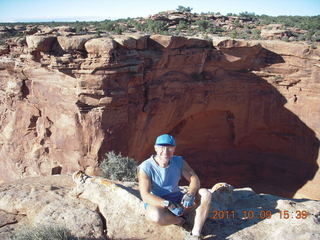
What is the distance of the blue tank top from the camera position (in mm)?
3307

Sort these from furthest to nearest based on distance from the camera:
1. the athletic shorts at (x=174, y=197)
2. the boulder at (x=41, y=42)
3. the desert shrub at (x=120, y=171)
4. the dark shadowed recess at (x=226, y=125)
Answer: the dark shadowed recess at (x=226, y=125)
the boulder at (x=41, y=42)
the desert shrub at (x=120, y=171)
the athletic shorts at (x=174, y=197)

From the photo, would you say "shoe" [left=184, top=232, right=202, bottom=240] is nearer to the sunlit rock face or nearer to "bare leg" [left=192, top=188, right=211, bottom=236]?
"bare leg" [left=192, top=188, right=211, bottom=236]

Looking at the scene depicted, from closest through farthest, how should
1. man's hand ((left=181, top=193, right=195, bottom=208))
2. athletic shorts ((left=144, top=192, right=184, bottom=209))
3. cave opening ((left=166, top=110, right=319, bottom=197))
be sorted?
1. man's hand ((left=181, top=193, right=195, bottom=208))
2. athletic shorts ((left=144, top=192, right=184, bottom=209))
3. cave opening ((left=166, top=110, right=319, bottom=197))

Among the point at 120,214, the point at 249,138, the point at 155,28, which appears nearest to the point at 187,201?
the point at 120,214

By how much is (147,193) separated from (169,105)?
7534 mm

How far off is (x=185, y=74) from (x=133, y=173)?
5361 mm

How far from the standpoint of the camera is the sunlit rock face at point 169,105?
8.65 metres

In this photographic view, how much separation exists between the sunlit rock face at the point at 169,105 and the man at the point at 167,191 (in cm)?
555

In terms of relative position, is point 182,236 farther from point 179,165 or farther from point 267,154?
point 267,154

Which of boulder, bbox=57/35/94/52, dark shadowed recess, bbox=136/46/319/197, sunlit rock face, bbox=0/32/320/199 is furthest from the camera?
dark shadowed recess, bbox=136/46/319/197

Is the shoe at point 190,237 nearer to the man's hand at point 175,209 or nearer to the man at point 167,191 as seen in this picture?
the man at point 167,191

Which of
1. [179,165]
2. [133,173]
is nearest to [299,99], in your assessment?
[133,173]

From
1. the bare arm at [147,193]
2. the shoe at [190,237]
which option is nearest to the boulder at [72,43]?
the bare arm at [147,193]

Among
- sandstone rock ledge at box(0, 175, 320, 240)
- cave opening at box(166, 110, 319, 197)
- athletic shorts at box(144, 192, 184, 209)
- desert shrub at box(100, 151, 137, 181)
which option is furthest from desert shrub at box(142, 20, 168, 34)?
athletic shorts at box(144, 192, 184, 209)
